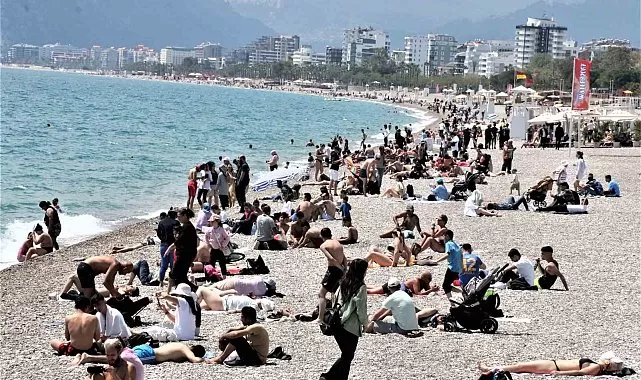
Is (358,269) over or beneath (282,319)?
over

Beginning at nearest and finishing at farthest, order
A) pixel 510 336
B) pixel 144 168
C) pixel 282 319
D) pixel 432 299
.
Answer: pixel 510 336 < pixel 282 319 < pixel 432 299 < pixel 144 168

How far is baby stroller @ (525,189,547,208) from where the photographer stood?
22062mm

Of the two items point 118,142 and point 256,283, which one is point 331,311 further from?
point 118,142

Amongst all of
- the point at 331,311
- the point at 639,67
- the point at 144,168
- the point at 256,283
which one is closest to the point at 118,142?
the point at 144,168

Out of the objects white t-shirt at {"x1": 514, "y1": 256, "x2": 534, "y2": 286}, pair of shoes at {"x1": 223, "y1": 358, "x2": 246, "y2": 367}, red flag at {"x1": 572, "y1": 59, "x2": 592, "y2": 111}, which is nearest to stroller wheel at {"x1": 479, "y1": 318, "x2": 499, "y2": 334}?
white t-shirt at {"x1": 514, "y1": 256, "x2": 534, "y2": 286}

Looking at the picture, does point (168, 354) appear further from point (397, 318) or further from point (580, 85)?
point (580, 85)

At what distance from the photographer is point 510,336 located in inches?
429

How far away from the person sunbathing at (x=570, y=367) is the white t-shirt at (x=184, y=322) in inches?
126

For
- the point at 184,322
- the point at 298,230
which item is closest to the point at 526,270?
the point at 184,322

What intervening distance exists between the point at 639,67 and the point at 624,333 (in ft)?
343

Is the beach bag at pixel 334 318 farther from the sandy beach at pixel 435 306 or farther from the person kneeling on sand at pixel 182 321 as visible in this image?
the person kneeling on sand at pixel 182 321

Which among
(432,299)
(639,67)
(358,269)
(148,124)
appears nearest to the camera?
(358,269)

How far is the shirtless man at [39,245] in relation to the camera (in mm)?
17547

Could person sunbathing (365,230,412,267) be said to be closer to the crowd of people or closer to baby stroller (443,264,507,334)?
the crowd of people
